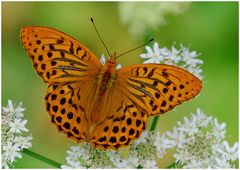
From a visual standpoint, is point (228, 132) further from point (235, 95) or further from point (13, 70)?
point (13, 70)

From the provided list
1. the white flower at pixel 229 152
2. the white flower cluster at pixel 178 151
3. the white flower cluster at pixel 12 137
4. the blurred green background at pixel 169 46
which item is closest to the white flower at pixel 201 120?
the white flower cluster at pixel 178 151

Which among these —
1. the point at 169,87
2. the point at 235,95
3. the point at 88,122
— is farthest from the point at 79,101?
the point at 235,95

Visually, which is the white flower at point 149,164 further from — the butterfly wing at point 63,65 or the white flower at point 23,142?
the white flower at point 23,142

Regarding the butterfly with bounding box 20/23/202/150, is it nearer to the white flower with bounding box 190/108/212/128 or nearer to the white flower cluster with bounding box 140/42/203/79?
the white flower cluster with bounding box 140/42/203/79

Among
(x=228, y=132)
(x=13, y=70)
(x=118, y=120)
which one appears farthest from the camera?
(x=13, y=70)

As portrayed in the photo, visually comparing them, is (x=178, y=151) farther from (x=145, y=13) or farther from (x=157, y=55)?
(x=145, y=13)

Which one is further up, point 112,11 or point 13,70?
point 112,11
